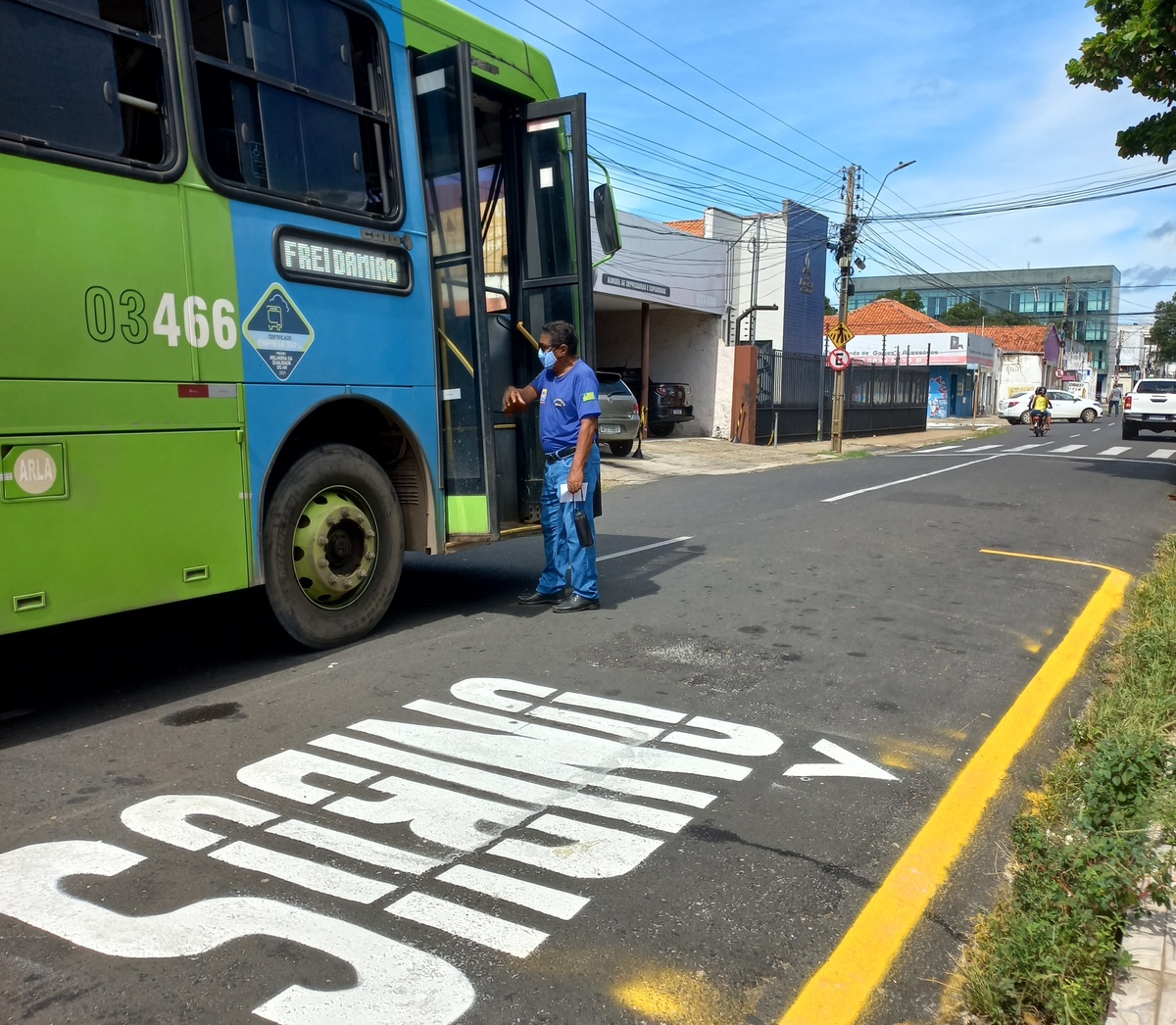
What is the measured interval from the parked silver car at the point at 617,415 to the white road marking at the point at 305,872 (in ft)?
53.0

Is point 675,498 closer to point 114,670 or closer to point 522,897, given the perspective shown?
point 114,670

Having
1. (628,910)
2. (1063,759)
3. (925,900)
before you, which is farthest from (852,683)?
(628,910)

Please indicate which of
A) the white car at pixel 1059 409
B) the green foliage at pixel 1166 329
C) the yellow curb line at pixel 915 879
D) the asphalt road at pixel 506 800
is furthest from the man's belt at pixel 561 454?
the green foliage at pixel 1166 329

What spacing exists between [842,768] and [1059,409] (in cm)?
4999

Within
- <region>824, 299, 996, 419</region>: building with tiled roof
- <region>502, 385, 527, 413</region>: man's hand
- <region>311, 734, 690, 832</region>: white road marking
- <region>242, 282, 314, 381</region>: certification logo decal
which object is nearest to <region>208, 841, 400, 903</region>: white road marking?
<region>311, 734, 690, 832</region>: white road marking

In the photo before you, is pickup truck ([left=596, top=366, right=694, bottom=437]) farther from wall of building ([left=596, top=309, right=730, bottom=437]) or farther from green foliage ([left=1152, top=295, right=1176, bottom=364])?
green foliage ([left=1152, top=295, right=1176, bottom=364])

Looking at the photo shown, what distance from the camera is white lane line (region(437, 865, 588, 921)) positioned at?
2795 millimetres

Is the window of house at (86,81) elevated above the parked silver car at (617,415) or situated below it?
above

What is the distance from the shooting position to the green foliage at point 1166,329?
87.6 metres

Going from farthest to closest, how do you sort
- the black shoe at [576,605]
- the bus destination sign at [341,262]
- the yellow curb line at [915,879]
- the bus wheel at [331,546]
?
the black shoe at [576,605] < the bus wheel at [331,546] < the bus destination sign at [341,262] < the yellow curb line at [915,879]

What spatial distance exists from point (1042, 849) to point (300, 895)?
7.13 ft

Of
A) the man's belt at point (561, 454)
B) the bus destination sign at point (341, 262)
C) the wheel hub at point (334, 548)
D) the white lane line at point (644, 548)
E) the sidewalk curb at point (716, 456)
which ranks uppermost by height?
the bus destination sign at point (341, 262)

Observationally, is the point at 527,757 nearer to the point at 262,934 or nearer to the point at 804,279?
the point at 262,934

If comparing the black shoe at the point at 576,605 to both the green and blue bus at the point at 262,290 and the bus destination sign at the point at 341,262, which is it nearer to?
the green and blue bus at the point at 262,290
